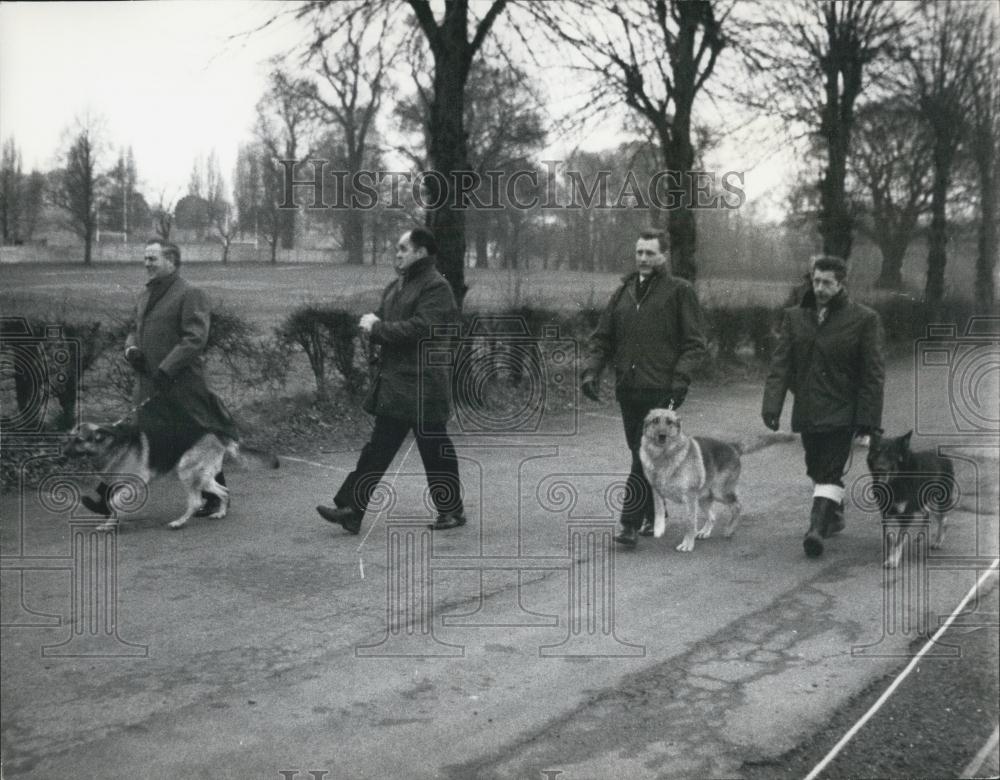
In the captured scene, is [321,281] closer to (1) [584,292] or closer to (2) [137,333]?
(2) [137,333]

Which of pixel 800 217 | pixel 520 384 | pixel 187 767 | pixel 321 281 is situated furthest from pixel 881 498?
pixel 187 767

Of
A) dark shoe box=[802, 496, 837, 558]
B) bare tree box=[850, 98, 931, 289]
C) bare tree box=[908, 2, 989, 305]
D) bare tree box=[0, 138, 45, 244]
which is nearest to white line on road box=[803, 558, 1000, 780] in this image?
dark shoe box=[802, 496, 837, 558]

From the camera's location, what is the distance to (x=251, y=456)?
359 centimetres

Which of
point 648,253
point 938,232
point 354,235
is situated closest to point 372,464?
point 354,235

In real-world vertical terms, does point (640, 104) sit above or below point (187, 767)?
above

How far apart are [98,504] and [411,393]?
7.41 feet

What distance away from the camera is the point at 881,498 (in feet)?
16.9

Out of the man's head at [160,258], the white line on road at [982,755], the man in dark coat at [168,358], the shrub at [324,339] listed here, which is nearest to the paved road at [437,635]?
the man in dark coat at [168,358]

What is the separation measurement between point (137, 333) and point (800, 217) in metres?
3.88

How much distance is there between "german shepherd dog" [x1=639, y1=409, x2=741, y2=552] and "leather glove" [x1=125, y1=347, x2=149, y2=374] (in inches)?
110

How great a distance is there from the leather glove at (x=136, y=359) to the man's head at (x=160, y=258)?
0.19 meters

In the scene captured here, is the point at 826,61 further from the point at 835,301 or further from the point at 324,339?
the point at 324,339

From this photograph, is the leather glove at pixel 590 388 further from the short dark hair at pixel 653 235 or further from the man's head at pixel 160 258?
the man's head at pixel 160 258

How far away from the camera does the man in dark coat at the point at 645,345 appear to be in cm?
498
